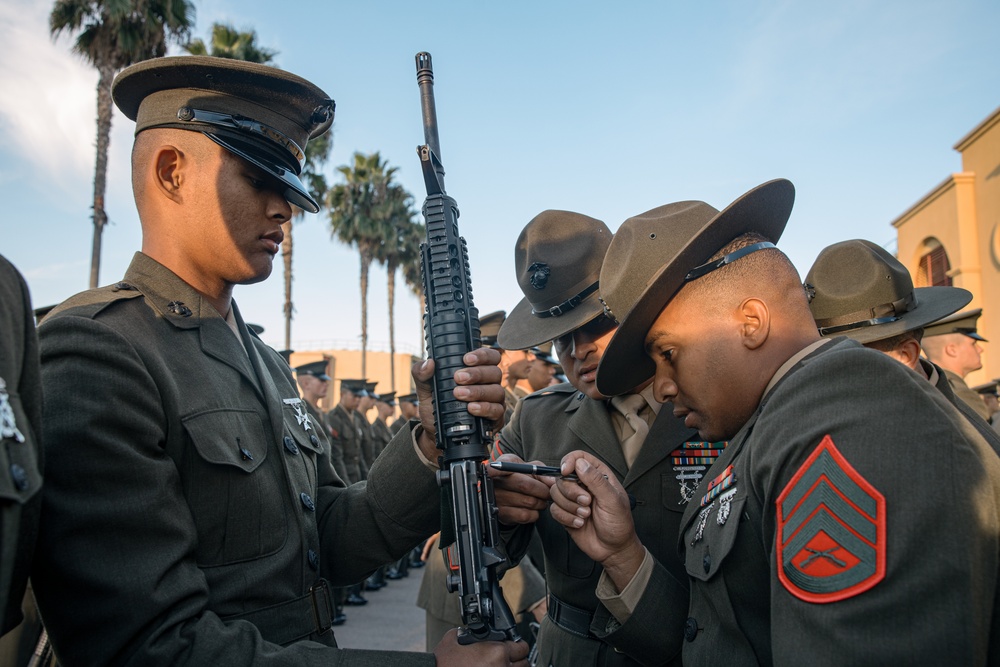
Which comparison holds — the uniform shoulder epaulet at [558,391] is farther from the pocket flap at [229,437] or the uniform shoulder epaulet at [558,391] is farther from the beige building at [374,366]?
the beige building at [374,366]

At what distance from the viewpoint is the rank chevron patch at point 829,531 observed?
1317mm

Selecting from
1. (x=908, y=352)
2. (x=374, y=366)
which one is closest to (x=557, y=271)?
(x=908, y=352)

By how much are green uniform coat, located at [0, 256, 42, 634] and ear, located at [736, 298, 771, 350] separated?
5.35 ft

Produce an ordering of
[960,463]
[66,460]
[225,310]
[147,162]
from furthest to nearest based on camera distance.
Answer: [225,310] → [147,162] → [66,460] → [960,463]

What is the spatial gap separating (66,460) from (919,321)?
11.3 ft

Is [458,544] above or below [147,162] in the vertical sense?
below

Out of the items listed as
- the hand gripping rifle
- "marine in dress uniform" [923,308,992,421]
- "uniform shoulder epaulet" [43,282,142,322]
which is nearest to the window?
"marine in dress uniform" [923,308,992,421]

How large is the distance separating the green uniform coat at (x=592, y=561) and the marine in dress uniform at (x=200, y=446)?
0.66 metres

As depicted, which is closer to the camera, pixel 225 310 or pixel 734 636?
pixel 734 636

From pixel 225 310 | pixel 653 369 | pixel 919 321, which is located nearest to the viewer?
pixel 225 310

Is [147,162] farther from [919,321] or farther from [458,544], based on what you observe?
[919,321]

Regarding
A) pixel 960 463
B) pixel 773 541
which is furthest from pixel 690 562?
pixel 960 463

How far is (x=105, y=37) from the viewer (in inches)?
551

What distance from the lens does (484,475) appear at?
84.2 inches
